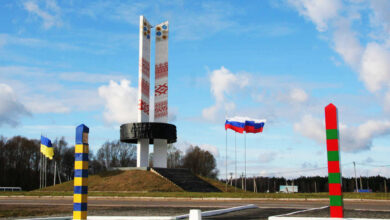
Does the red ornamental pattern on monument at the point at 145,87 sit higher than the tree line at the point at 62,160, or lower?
higher

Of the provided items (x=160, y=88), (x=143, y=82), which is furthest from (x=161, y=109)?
(x=143, y=82)

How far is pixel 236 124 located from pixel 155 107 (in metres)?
19.4

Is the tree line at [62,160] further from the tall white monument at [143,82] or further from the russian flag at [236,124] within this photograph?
the russian flag at [236,124]

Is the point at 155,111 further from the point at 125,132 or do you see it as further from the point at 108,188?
the point at 108,188

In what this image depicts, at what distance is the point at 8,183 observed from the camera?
8175 centimetres

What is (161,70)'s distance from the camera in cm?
6081

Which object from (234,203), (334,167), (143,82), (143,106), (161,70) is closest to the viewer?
(334,167)

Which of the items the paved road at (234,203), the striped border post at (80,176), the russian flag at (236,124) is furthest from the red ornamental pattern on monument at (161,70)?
the striped border post at (80,176)

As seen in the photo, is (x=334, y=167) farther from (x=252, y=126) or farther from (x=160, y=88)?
(x=160, y=88)

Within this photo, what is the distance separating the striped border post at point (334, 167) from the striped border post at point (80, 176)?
19.5 feet

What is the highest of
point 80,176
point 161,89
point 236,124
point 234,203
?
point 161,89

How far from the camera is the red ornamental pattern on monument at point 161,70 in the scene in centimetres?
6059

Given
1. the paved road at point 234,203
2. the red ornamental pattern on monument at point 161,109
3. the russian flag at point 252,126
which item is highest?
the red ornamental pattern on monument at point 161,109

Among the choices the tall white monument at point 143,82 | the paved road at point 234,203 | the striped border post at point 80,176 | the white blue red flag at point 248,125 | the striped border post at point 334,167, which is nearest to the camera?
the striped border post at point 334,167
